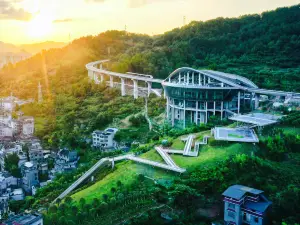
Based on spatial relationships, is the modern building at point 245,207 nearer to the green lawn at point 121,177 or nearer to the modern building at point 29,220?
the green lawn at point 121,177

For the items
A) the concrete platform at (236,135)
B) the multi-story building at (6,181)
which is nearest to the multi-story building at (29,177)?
the multi-story building at (6,181)

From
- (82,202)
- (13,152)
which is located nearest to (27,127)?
(13,152)

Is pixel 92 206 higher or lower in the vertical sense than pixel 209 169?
lower

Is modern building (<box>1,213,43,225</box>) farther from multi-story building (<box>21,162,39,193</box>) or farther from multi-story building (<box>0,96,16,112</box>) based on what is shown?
multi-story building (<box>0,96,16,112</box>)

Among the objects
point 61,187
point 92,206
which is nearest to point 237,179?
point 92,206

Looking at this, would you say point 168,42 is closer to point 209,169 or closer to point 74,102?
point 74,102
